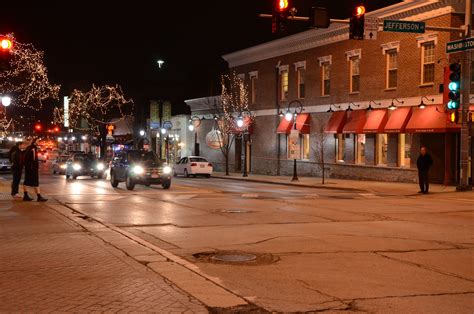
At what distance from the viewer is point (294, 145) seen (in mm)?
35875

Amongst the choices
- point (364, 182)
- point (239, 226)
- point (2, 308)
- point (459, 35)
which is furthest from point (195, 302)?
point (364, 182)

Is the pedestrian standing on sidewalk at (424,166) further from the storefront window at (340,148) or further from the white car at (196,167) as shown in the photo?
the white car at (196,167)

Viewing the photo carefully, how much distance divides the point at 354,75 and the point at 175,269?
27496mm

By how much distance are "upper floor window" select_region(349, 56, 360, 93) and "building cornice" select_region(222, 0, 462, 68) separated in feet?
4.65

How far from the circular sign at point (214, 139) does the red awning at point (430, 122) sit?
61.3 ft

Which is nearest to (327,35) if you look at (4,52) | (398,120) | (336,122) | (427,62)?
(336,122)

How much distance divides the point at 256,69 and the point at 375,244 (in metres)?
33.9

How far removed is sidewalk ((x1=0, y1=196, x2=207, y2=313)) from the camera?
22.4 feet

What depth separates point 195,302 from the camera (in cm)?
697

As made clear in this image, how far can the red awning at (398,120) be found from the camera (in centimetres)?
2975

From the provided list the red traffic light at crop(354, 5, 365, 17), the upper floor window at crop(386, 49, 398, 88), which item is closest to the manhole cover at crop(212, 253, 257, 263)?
the red traffic light at crop(354, 5, 365, 17)

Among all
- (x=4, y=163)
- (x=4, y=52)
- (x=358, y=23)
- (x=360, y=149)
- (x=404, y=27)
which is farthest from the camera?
(x=4, y=163)

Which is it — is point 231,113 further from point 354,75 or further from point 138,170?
point 138,170

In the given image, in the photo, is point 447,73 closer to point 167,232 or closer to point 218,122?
point 167,232
